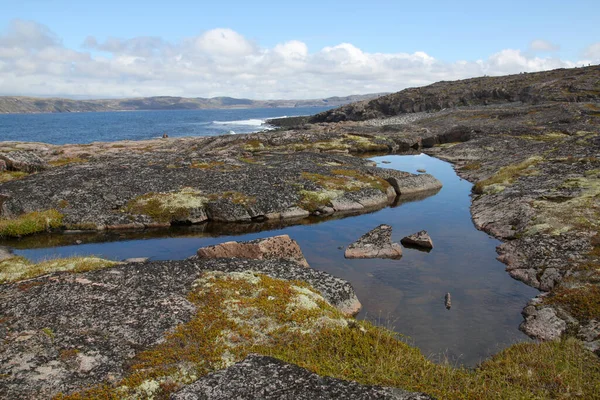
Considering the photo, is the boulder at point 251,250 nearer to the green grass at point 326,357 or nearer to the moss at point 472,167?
the green grass at point 326,357

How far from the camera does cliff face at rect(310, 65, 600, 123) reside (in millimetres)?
118312

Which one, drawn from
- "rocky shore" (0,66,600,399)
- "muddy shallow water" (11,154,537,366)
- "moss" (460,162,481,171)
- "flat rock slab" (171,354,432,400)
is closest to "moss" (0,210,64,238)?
"rocky shore" (0,66,600,399)

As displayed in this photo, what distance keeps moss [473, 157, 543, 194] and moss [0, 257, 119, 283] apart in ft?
125

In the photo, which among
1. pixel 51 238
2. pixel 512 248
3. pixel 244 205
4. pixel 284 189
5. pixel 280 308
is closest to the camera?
pixel 280 308

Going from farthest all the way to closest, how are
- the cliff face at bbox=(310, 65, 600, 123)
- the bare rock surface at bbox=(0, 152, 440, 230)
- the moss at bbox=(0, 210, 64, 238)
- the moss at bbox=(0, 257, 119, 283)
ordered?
the cliff face at bbox=(310, 65, 600, 123), the bare rock surface at bbox=(0, 152, 440, 230), the moss at bbox=(0, 210, 64, 238), the moss at bbox=(0, 257, 119, 283)

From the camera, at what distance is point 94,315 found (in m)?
15.9

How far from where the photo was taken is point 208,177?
44.7m

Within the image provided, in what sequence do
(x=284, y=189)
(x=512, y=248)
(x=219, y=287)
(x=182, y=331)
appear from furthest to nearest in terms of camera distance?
(x=284, y=189)
(x=512, y=248)
(x=219, y=287)
(x=182, y=331)

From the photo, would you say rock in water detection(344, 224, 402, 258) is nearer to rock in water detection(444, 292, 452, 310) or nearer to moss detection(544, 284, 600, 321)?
rock in water detection(444, 292, 452, 310)

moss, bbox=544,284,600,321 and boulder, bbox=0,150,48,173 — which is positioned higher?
boulder, bbox=0,150,48,173

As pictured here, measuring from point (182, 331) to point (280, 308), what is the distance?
391cm

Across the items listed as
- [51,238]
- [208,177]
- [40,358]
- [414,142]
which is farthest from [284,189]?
[414,142]

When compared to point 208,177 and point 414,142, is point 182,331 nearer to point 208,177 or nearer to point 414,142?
point 208,177

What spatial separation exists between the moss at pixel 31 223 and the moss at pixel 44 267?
1048 centimetres
